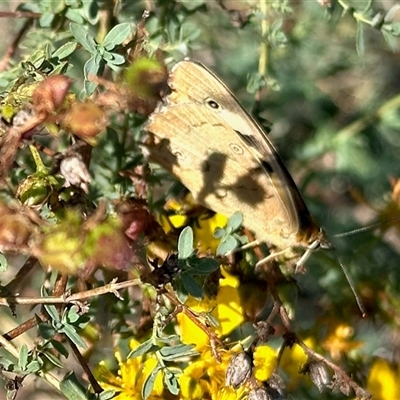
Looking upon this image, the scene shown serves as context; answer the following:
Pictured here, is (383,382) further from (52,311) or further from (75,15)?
(75,15)

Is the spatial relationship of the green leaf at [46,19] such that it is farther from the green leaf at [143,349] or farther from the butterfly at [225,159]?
the green leaf at [143,349]

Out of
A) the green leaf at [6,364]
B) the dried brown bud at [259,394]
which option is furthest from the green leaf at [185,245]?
the green leaf at [6,364]

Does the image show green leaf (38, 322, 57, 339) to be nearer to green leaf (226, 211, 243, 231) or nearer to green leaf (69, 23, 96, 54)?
green leaf (226, 211, 243, 231)

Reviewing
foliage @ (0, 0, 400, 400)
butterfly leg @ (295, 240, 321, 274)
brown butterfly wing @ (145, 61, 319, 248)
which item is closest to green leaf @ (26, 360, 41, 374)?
foliage @ (0, 0, 400, 400)

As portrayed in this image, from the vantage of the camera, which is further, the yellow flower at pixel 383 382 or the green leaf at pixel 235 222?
the yellow flower at pixel 383 382

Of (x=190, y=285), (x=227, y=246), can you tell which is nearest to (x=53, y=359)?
(x=190, y=285)

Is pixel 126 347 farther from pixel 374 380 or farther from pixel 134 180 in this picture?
pixel 374 380
